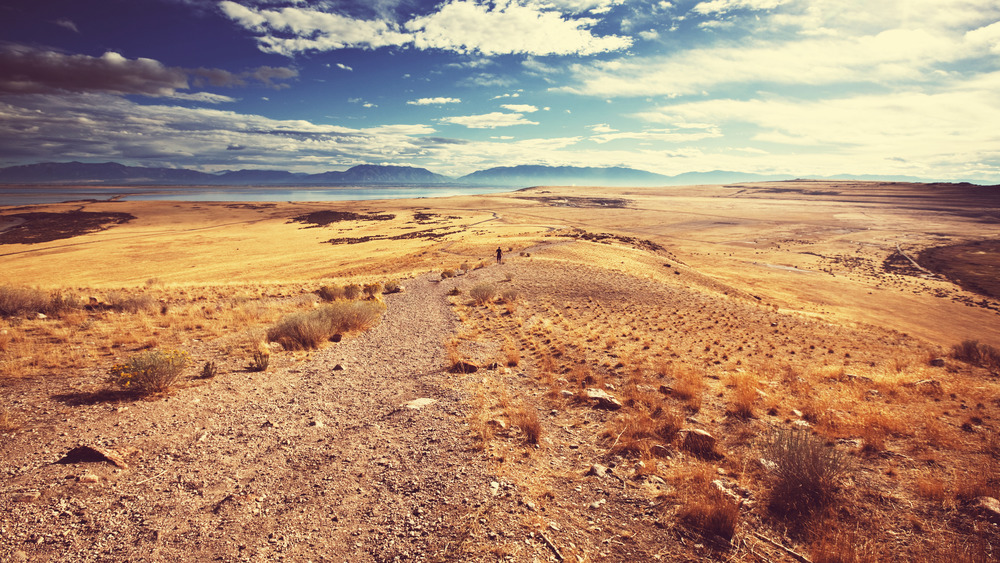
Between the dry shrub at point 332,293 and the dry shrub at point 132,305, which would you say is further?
the dry shrub at point 332,293

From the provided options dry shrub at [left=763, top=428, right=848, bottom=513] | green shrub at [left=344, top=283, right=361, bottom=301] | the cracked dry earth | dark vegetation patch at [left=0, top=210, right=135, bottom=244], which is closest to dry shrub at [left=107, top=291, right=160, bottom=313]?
green shrub at [left=344, top=283, right=361, bottom=301]

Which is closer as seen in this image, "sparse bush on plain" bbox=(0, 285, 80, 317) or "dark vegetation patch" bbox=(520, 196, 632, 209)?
"sparse bush on plain" bbox=(0, 285, 80, 317)

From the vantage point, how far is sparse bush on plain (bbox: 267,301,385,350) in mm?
12133

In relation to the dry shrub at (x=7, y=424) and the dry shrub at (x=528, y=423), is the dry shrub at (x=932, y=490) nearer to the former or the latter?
the dry shrub at (x=528, y=423)

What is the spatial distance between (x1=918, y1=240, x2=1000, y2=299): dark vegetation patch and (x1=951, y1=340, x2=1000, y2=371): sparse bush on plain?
4088 centimetres

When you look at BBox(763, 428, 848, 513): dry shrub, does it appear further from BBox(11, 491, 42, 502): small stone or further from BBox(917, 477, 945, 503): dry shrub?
BBox(11, 491, 42, 502): small stone

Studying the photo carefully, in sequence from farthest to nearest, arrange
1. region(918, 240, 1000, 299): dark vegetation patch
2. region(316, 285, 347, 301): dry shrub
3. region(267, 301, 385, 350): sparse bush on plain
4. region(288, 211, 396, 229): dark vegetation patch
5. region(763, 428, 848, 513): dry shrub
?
region(288, 211, 396, 229): dark vegetation patch, region(918, 240, 1000, 299): dark vegetation patch, region(316, 285, 347, 301): dry shrub, region(267, 301, 385, 350): sparse bush on plain, region(763, 428, 848, 513): dry shrub

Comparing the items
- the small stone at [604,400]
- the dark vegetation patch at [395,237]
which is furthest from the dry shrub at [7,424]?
the dark vegetation patch at [395,237]

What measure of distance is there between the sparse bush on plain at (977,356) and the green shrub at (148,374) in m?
25.3

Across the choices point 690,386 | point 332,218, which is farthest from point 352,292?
point 332,218

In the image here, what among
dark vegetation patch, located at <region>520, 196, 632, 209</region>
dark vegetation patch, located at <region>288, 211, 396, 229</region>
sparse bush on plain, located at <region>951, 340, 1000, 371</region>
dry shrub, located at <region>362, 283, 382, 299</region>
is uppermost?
dark vegetation patch, located at <region>520, 196, 632, 209</region>

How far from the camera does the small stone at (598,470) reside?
19.9 ft

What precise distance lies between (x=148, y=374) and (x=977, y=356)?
26599 mm

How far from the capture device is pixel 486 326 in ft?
53.9
